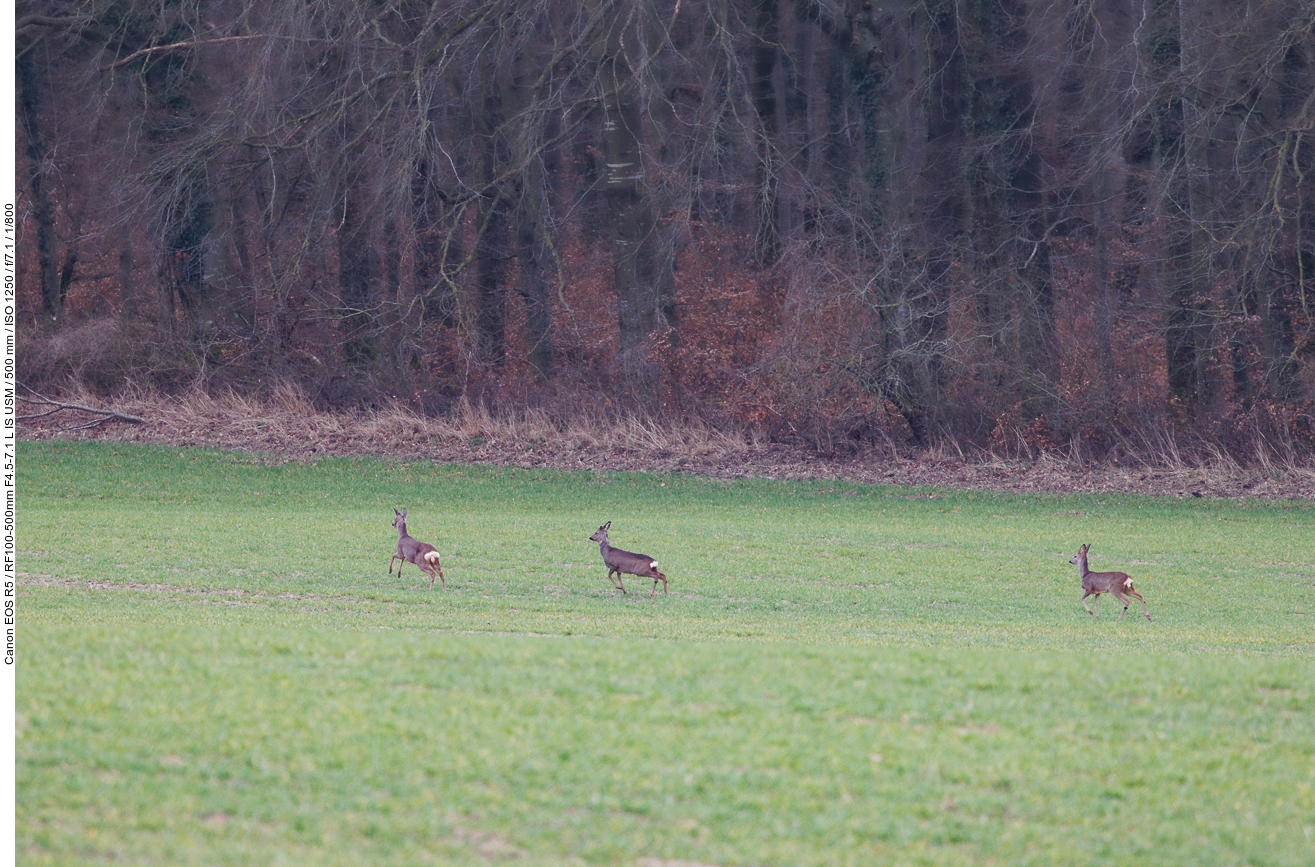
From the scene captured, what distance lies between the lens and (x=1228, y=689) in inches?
291

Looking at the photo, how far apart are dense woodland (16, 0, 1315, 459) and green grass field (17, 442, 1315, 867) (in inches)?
527

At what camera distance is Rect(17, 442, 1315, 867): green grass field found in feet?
16.0

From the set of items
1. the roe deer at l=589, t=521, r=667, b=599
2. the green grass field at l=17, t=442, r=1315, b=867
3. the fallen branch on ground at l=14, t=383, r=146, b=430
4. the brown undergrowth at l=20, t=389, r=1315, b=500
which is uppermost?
the fallen branch on ground at l=14, t=383, r=146, b=430

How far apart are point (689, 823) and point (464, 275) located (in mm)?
26848

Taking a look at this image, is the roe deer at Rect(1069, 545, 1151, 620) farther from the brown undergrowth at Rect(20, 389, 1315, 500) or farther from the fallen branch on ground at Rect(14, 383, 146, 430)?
the fallen branch on ground at Rect(14, 383, 146, 430)

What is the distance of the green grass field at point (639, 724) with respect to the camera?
193 inches

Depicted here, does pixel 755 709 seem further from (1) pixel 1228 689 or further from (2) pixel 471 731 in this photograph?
(1) pixel 1228 689

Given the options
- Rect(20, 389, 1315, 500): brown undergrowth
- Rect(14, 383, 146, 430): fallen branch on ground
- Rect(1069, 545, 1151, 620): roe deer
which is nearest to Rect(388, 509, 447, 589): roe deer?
Rect(1069, 545, 1151, 620): roe deer

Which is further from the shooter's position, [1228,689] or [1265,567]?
[1265,567]

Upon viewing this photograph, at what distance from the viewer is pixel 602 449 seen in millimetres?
25797

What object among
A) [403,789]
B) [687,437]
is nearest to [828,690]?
[403,789]

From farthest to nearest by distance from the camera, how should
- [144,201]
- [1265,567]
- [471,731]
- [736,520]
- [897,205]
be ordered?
[897,205], [144,201], [736,520], [1265,567], [471,731]

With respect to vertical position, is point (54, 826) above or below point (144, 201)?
below

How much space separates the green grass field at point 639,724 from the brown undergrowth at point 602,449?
33.0 ft
